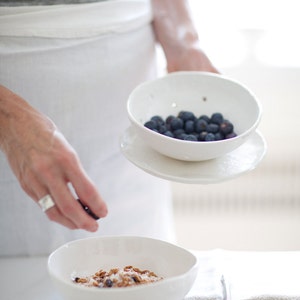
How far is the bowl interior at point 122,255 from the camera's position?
82cm

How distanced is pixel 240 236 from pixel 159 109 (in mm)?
1194

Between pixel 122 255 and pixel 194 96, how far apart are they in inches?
13.3

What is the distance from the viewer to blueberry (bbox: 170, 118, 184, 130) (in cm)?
103

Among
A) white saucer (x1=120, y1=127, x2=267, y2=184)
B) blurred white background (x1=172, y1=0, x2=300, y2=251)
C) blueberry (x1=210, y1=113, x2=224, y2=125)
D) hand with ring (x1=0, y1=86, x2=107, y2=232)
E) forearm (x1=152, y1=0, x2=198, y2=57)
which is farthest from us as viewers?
blurred white background (x1=172, y1=0, x2=300, y2=251)

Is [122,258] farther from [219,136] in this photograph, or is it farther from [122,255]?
[219,136]

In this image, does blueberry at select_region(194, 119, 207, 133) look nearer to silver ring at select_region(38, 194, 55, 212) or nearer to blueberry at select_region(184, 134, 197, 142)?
blueberry at select_region(184, 134, 197, 142)

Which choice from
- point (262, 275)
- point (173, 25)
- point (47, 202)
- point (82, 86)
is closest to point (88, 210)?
point (47, 202)

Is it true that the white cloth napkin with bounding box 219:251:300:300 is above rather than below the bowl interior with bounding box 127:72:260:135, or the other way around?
below

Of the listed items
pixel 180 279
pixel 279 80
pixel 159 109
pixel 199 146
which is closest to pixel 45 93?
pixel 159 109

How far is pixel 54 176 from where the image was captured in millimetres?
776

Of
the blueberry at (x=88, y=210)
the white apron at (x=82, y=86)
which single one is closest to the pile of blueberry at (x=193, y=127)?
the white apron at (x=82, y=86)

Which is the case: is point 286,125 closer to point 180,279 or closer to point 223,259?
point 223,259

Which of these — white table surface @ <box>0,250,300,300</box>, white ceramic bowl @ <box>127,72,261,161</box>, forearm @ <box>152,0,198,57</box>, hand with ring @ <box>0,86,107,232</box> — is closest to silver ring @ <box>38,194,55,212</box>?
hand with ring @ <box>0,86,107,232</box>

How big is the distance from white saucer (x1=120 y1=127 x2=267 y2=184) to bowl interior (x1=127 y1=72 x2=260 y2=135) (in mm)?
65
